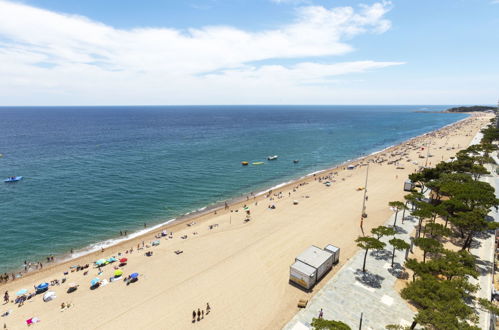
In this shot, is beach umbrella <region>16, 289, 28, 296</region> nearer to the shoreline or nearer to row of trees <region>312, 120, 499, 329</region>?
the shoreline

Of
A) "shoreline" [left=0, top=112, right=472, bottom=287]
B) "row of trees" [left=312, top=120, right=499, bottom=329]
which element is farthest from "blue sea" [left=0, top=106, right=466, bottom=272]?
"row of trees" [left=312, top=120, right=499, bottom=329]

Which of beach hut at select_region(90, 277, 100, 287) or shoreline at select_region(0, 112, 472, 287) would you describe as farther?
shoreline at select_region(0, 112, 472, 287)

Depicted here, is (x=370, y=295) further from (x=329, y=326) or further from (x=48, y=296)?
(x=48, y=296)

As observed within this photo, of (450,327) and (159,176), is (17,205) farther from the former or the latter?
(450,327)

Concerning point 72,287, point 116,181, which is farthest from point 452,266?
point 116,181

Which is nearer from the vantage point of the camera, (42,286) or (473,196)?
(42,286)

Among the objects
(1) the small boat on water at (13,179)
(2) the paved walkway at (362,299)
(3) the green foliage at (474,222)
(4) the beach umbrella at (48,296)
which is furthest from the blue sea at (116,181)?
A: (3) the green foliage at (474,222)
